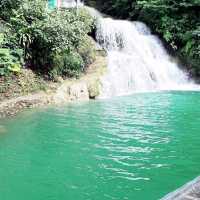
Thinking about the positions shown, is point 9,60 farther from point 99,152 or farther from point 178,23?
point 178,23

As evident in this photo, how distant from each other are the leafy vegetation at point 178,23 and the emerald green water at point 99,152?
22.9 feet

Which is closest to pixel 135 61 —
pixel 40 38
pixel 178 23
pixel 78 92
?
pixel 178 23

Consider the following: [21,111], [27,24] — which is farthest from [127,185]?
[27,24]

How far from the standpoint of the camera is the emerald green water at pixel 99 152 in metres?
7.16

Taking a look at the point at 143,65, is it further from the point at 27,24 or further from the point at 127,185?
the point at 127,185

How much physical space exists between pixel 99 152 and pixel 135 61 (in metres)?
10.5

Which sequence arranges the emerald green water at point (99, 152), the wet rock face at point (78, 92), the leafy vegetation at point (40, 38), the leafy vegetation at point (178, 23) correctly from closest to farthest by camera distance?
1. the emerald green water at point (99, 152)
2. the leafy vegetation at point (40, 38)
3. the wet rock face at point (78, 92)
4. the leafy vegetation at point (178, 23)

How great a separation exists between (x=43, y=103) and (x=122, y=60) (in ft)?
17.4

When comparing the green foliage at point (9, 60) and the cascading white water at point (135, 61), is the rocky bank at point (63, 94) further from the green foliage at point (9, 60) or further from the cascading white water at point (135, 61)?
the green foliage at point (9, 60)

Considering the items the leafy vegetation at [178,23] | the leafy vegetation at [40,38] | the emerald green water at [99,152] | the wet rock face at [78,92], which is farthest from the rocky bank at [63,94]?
the leafy vegetation at [178,23]

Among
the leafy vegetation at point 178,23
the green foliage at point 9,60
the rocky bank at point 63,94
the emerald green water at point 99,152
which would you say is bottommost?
the emerald green water at point 99,152

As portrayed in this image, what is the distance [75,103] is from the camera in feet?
49.1

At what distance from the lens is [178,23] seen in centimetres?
2194

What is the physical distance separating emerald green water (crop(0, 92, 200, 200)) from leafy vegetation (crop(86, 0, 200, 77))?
6.97m
